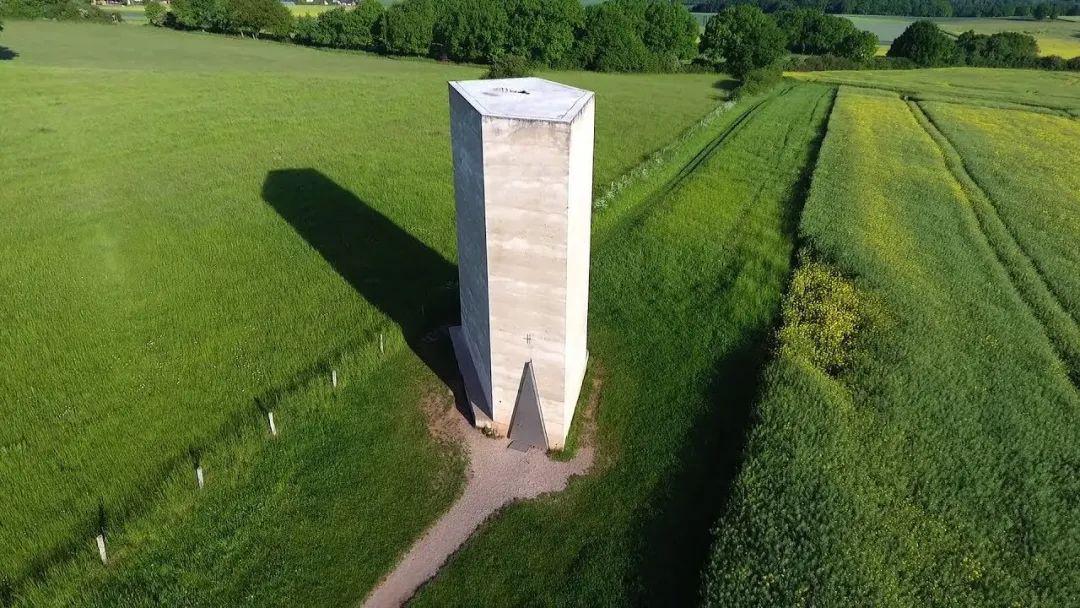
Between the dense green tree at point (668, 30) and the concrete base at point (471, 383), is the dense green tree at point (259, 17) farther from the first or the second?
the concrete base at point (471, 383)

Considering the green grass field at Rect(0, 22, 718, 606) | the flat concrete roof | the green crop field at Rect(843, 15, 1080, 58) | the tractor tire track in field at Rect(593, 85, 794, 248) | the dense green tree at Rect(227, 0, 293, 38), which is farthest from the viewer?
the green crop field at Rect(843, 15, 1080, 58)

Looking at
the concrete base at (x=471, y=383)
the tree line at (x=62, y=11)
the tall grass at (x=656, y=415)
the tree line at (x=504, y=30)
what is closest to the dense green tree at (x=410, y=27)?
the tree line at (x=504, y=30)

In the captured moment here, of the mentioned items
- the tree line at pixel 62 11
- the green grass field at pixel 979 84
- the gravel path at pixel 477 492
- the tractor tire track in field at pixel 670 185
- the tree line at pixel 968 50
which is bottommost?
the gravel path at pixel 477 492

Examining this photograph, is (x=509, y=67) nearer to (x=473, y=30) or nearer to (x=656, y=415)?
(x=473, y=30)

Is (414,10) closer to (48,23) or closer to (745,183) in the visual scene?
(48,23)

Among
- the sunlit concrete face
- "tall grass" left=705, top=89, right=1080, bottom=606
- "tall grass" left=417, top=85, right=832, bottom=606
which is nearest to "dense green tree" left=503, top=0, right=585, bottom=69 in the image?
"tall grass" left=417, top=85, right=832, bottom=606

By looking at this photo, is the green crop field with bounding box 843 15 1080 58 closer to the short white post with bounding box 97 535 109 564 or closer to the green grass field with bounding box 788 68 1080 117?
the green grass field with bounding box 788 68 1080 117

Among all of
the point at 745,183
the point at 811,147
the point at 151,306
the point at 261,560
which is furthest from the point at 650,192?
the point at 261,560
